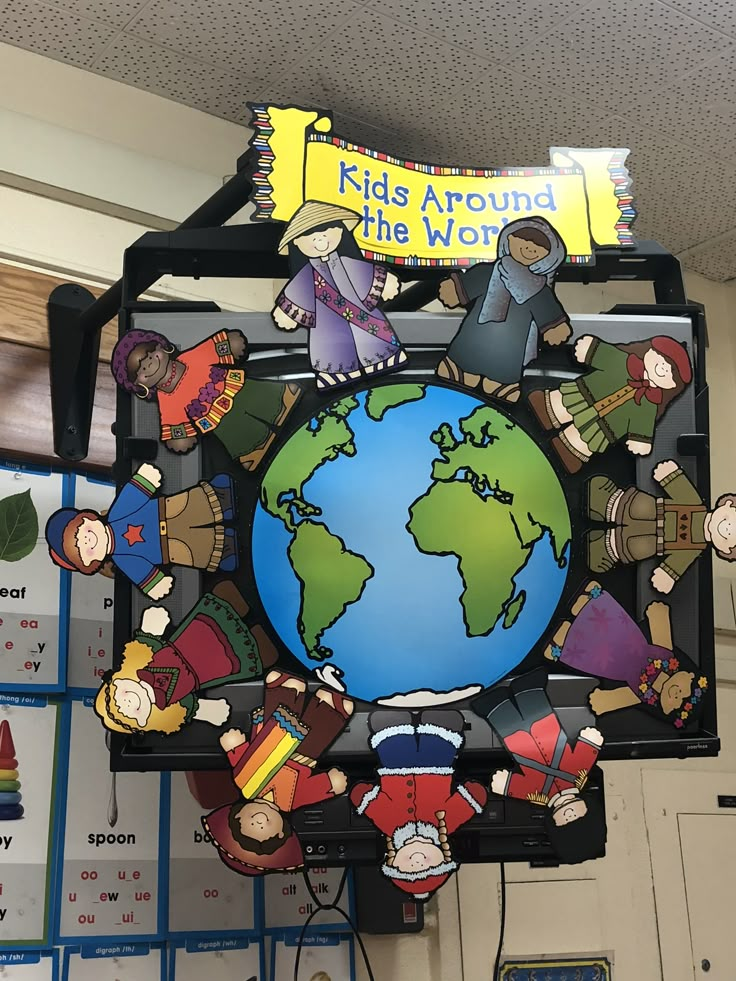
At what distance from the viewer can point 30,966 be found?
1474mm

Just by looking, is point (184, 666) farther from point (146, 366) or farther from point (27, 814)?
point (27, 814)

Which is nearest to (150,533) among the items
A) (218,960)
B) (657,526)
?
(657,526)

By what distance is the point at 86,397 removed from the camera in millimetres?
1669

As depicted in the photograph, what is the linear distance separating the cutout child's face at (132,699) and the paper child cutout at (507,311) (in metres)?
0.54

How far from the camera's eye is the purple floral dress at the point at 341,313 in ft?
4.34

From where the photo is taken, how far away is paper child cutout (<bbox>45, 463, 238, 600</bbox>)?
120 cm

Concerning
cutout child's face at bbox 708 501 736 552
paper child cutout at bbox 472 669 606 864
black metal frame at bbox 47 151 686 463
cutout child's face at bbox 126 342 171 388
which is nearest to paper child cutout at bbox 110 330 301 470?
cutout child's face at bbox 126 342 171 388

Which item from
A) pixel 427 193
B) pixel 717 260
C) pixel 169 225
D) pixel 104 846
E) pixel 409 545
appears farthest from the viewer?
pixel 717 260

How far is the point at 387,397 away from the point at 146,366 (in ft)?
0.99

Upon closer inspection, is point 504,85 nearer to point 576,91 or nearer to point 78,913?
point 576,91

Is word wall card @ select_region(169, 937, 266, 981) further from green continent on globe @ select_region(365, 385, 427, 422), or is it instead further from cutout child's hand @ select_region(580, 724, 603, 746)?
green continent on globe @ select_region(365, 385, 427, 422)

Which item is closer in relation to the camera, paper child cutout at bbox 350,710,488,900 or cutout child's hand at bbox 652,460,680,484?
paper child cutout at bbox 350,710,488,900

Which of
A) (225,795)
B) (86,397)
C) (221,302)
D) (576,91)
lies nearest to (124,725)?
(225,795)

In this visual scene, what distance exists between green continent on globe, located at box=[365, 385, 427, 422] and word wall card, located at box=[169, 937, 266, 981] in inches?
35.3
